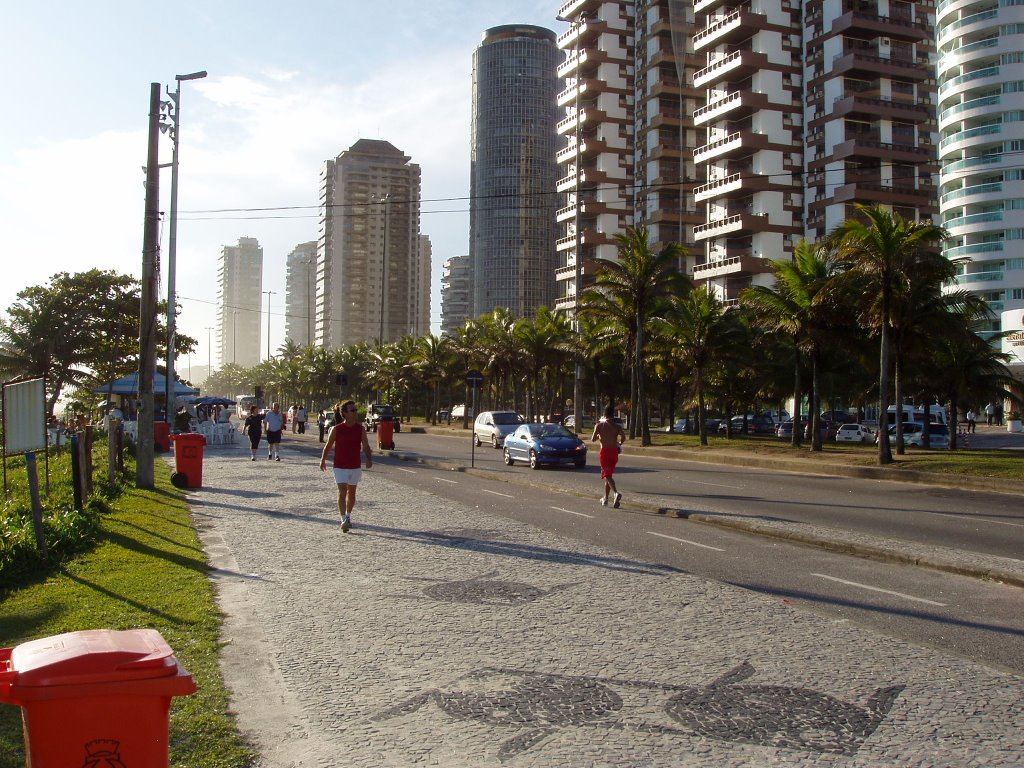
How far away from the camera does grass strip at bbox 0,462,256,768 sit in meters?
4.68

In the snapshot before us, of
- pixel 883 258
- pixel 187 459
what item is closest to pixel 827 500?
pixel 883 258

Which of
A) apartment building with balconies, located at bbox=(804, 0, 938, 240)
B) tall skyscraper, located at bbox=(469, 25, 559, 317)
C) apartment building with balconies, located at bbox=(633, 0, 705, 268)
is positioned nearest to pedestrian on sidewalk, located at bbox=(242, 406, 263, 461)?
apartment building with balconies, located at bbox=(804, 0, 938, 240)

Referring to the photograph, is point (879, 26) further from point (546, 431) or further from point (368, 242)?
point (368, 242)

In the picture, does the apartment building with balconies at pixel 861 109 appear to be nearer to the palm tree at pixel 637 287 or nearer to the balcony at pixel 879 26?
the balcony at pixel 879 26

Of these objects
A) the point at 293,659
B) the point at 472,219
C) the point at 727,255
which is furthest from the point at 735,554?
the point at 472,219

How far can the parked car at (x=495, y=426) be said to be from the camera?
40.3m

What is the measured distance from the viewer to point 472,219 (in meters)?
178

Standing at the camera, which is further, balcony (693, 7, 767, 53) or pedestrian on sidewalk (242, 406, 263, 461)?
balcony (693, 7, 767, 53)

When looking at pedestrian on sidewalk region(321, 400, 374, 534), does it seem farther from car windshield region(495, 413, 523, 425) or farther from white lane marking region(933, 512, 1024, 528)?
car windshield region(495, 413, 523, 425)

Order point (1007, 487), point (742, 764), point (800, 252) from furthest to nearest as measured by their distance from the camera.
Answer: point (800, 252) → point (1007, 487) → point (742, 764)

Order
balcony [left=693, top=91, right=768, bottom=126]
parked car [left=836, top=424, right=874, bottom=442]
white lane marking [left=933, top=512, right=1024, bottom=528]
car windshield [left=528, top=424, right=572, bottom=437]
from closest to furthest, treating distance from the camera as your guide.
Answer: white lane marking [left=933, top=512, right=1024, bottom=528], car windshield [left=528, top=424, right=572, bottom=437], parked car [left=836, top=424, right=874, bottom=442], balcony [left=693, top=91, right=768, bottom=126]

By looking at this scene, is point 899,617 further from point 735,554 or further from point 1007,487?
point 1007,487

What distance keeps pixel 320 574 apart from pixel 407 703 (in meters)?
4.38

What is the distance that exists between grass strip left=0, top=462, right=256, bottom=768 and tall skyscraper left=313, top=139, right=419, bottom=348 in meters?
149
